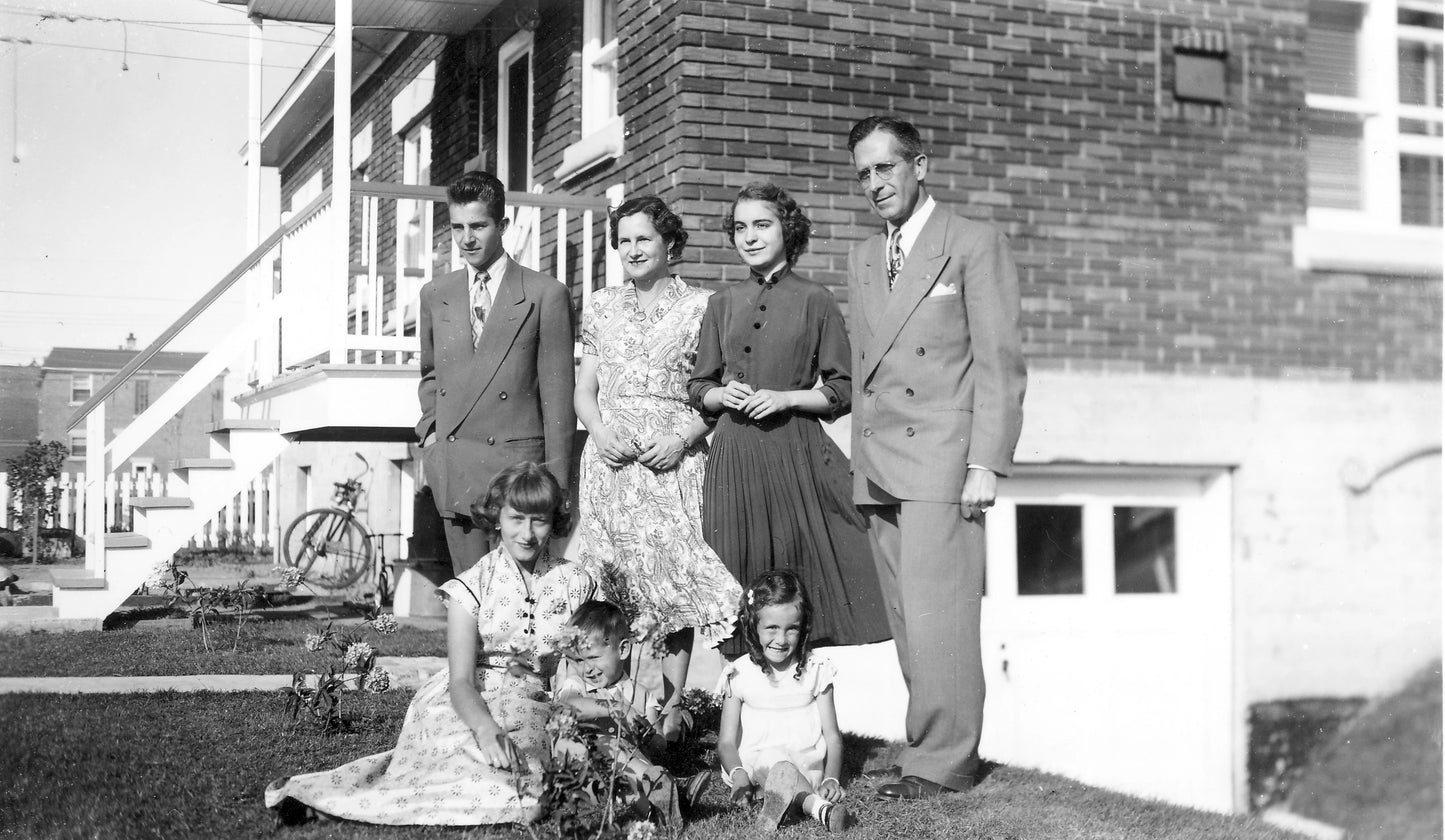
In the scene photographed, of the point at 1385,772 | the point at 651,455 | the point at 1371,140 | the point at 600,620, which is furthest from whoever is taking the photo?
the point at 1385,772

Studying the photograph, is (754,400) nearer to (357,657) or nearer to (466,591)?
(466,591)

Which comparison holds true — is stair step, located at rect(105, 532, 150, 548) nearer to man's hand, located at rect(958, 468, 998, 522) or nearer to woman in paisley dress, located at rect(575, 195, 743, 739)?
woman in paisley dress, located at rect(575, 195, 743, 739)

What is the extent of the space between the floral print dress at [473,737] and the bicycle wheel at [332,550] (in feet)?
32.6

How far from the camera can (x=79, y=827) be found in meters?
3.74

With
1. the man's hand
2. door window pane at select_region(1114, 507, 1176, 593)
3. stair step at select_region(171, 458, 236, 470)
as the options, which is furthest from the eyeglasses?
stair step at select_region(171, 458, 236, 470)

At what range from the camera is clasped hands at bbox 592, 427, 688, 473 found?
4.59m

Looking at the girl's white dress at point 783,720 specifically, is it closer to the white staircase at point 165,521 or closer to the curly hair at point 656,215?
the curly hair at point 656,215

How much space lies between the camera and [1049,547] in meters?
8.12

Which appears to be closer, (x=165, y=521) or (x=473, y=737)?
(x=473, y=737)

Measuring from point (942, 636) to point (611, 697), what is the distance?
1.12m

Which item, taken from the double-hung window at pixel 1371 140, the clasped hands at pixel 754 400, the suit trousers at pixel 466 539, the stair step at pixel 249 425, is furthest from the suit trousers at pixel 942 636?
the stair step at pixel 249 425

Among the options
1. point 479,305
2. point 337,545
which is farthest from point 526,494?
point 337,545

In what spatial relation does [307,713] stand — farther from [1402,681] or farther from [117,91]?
[1402,681]

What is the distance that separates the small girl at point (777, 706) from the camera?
399 cm
